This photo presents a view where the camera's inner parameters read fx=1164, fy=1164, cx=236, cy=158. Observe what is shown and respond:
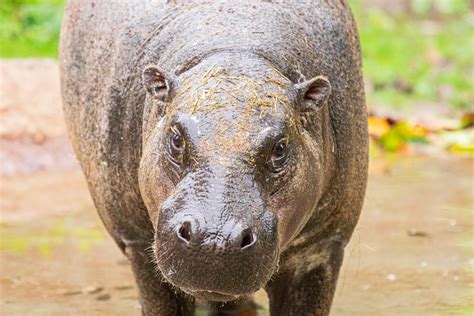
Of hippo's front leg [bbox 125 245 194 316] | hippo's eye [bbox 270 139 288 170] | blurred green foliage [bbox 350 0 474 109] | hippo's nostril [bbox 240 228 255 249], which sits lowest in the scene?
blurred green foliage [bbox 350 0 474 109]

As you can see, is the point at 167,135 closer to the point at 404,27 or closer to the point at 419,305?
the point at 419,305

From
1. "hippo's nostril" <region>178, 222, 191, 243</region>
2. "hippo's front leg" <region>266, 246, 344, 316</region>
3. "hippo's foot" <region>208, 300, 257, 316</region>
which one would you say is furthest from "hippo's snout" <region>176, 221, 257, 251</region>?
"hippo's foot" <region>208, 300, 257, 316</region>

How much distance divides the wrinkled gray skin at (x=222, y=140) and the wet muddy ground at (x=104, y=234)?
104 centimetres

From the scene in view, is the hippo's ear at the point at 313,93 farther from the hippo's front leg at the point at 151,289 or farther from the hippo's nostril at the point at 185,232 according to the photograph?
the hippo's front leg at the point at 151,289

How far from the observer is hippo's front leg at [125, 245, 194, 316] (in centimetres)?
564

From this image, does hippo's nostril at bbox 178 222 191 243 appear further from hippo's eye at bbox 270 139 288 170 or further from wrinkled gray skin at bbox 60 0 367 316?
hippo's eye at bbox 270 139 288 170

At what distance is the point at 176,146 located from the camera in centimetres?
454

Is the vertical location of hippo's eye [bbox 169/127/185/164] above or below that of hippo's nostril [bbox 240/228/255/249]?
above

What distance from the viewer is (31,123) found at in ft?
37.6

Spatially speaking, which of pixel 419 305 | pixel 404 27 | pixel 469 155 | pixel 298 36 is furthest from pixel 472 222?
pixel 404 27

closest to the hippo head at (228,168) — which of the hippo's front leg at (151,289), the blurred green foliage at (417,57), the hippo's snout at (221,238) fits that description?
the hippo's snout at (221,238)

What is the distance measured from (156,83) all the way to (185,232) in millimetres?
942

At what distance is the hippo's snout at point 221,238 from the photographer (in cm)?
408

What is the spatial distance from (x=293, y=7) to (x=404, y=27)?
13.3 meters
